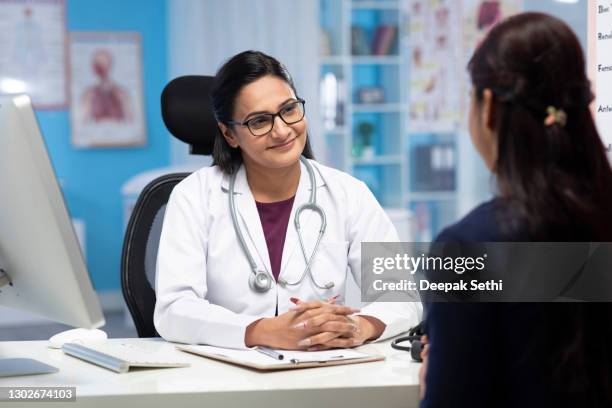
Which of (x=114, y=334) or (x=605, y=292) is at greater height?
(x=605, y=292)

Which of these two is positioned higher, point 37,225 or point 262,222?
point 37,225

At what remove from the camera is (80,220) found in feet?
19.4

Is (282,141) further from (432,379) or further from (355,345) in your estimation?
(432,379)

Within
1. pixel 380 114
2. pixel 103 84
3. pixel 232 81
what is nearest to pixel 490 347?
pixel 232 81

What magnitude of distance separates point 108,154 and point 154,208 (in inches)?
155

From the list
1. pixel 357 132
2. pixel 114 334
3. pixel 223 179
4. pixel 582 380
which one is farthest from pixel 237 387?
pixel 357 132

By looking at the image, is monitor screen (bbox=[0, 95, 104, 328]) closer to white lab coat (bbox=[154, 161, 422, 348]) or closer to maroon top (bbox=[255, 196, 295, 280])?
white lab coat (bbox=[154, 161, 422, 348])

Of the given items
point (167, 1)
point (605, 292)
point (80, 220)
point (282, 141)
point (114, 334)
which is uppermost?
point (167, 1)

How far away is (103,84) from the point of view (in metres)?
6.00

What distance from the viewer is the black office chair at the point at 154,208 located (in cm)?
215

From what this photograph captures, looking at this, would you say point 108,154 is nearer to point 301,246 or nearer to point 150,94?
point 150,94

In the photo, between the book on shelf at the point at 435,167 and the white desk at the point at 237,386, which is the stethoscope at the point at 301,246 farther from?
the book on shelf at the point at 435,167

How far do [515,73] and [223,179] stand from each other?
114cm

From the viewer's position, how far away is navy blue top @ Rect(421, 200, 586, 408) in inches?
42.3
